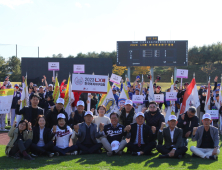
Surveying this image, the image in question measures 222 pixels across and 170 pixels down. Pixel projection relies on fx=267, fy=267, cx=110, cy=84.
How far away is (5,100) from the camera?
37.2 feet

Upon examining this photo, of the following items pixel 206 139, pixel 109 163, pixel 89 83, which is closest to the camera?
pixel 109 163

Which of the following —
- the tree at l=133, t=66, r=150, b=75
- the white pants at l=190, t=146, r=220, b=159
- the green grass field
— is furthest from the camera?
the tree at l=133, t=66, r=150, b=75

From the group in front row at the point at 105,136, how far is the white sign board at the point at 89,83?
121 centimetres

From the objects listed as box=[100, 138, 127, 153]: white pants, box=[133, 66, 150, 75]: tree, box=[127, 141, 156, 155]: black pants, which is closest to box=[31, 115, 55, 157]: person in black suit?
box=[100, 138, 127, 153]: white pants

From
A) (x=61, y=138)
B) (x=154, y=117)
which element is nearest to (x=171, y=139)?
(x=154, y=117)

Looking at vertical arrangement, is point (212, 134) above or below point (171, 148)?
above

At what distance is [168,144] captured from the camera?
7.54 meters

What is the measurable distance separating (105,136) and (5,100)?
562 centimetres

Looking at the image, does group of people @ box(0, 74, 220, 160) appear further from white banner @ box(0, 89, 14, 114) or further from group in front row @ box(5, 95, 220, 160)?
white banner @ box(0, 89, 14, 114)

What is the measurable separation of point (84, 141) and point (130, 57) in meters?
14.9

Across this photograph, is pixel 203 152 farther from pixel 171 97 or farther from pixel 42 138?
pixel 171 97

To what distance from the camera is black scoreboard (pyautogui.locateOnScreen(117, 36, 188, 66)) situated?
71.9 ft

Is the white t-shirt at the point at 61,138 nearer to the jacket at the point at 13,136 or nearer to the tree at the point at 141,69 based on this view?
the jacket at the point at 13,136

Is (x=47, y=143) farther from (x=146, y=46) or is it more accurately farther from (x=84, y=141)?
(x=146, y=46)
